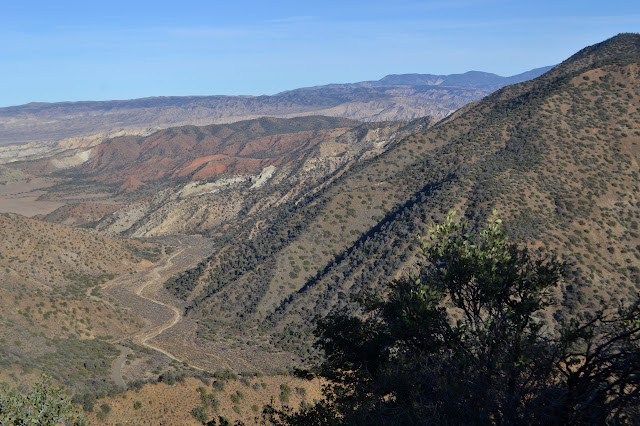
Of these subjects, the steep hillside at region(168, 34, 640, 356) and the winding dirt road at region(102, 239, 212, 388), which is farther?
the steep hillside at region(168, 34, 640, 356)

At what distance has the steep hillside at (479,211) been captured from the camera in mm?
42438

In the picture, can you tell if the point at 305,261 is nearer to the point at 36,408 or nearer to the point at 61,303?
the point at 61,303

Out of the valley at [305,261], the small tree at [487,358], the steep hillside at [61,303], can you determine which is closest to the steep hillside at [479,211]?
the valley at [305,261]

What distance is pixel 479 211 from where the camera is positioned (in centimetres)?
4706

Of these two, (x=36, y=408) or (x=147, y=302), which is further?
(x=147, y=302)

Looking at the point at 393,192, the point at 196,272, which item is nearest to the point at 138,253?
the point at 196,272

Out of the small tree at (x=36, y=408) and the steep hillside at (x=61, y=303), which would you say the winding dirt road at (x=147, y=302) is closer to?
the steep hillside at (x=61, y=303)

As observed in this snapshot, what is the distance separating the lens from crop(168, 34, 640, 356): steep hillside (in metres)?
42.4

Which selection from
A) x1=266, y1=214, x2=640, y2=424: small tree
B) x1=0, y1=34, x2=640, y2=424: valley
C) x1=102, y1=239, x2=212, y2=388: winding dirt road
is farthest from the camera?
x1=102, y1=239, x2=212, y2=388: winding dirt road

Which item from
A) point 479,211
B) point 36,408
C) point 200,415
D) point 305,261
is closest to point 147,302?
point 305,261

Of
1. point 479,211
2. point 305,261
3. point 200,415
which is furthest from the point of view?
point 305,261

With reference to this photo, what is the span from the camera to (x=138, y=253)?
235 feet

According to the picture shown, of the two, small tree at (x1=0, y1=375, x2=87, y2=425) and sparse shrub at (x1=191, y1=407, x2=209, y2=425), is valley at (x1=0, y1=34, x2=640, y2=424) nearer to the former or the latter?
sparse shrub at (x1=191, y1=407, x2=209, y2=425)

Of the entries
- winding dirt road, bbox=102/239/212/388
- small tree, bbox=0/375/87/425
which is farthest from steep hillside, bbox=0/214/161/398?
small tree, bbox=0/375/87/425
